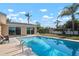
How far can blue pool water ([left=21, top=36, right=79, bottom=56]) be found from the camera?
8.05 meters

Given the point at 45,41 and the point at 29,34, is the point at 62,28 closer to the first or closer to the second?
the point at 45,41

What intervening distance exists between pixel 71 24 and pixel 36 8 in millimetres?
1631

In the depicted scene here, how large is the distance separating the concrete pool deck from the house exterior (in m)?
0.39

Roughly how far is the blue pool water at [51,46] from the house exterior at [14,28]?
0.34 m

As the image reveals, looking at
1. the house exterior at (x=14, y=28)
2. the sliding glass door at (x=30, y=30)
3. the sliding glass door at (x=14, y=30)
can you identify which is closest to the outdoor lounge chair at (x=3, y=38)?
the house exterior at (x=14, y=28)

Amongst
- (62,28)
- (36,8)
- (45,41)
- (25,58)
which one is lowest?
(25,58)

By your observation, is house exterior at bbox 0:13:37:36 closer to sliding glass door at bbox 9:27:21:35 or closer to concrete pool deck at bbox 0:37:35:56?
sliding glass door at bbox 9:27:21:35

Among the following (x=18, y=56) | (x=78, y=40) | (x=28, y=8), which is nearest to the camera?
(x=18, y=56)

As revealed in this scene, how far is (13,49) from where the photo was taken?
7.64m

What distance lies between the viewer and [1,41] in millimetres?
8070

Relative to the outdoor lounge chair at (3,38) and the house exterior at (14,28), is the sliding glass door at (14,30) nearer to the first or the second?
the house exterior at (14,28)

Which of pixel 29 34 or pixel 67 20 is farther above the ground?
pixel 67 20

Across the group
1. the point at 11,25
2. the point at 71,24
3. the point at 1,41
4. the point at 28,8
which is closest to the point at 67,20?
the point at 71,24

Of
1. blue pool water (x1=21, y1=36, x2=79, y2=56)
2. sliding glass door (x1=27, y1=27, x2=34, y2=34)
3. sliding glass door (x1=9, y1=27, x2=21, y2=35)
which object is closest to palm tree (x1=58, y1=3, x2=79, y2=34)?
blue pool water (x1=21, y1=36, x2=79, y2=56)
